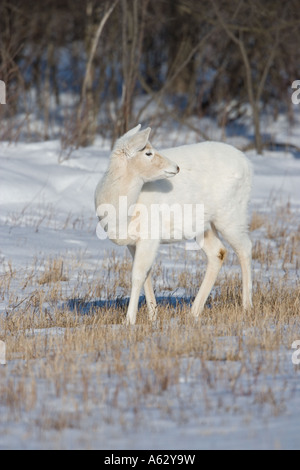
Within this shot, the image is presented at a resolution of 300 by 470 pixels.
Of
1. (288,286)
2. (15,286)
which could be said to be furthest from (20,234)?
(288,286)

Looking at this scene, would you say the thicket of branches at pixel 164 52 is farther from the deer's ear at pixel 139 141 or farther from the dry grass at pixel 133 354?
the deer's ear at pixel 139 141

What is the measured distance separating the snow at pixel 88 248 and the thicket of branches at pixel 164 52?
6.72 feet

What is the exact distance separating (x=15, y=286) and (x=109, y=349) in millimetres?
3398

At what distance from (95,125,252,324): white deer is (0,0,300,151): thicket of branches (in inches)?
440

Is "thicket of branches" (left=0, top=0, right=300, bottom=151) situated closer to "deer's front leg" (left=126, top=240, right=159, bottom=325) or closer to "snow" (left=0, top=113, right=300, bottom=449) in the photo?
"snow" (left=0, top=113, right=300, bottom=449)

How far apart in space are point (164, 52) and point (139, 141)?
91.2 feet

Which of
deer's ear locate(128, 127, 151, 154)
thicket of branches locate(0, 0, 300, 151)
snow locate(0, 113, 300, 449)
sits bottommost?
thicket of branches locate(0, 0, 300, 151)

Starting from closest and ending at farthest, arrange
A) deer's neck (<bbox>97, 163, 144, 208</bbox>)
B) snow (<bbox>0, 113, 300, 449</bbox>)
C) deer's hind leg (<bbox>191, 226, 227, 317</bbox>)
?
snow (<bbox>0, 113, 300, 449</bbox>), deer's neck (<bbox>97, 163, 144, 208</bbox>), deer's hind leg (<bbox>191, 226, 227, 317</bbox>)

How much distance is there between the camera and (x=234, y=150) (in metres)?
7.87

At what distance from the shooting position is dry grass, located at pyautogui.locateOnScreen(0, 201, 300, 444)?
4.34 m

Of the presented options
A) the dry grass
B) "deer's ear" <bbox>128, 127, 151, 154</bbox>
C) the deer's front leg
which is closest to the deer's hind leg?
the dry grass

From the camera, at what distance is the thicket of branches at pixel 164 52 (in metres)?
21.1

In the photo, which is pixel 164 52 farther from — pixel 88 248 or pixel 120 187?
pixel 120 187

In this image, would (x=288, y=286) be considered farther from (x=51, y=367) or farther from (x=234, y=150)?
(x=51, y=367)
